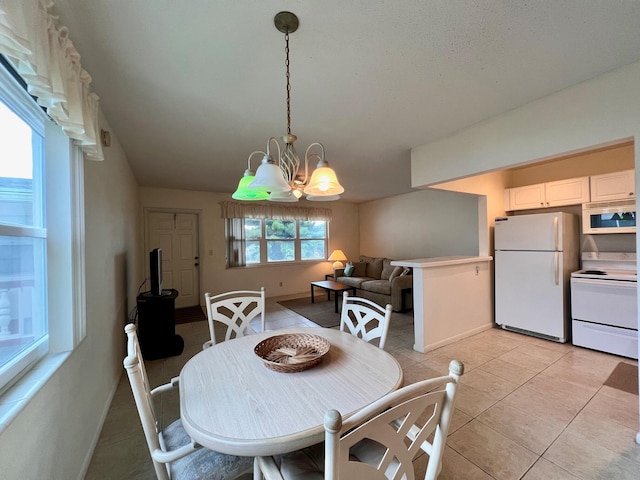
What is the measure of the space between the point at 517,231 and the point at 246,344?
368cm

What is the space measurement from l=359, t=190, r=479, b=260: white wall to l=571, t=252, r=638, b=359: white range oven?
5.32 feet

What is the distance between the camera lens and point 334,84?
1.83m

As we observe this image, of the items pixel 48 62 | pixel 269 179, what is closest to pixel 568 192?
pixel 269 179

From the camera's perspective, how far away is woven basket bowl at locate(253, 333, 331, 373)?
3.98 ft

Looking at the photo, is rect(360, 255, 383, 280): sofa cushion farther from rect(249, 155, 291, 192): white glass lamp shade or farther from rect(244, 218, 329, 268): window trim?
rect(249, 155, 291, 192): white glass lamp shade

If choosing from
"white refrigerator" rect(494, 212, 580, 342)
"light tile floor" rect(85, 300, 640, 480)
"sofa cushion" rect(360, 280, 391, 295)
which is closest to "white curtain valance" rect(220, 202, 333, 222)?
"sofa cushion" rect(360, 280, 391, 295)

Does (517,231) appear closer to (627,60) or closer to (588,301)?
(588,301)

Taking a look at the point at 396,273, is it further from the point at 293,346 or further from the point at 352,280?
the point at 293,346

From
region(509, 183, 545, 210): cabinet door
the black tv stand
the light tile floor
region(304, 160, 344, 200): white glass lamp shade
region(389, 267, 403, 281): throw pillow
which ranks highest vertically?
region(509, 183, 545, 210): cabinet door

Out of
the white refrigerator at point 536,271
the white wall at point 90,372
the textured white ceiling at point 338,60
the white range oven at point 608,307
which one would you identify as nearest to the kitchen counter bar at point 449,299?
the white refrigerator at point 536,271

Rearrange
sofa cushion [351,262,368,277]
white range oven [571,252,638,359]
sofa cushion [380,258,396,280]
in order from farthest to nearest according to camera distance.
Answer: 1. sofa cushion [351,262,368,277]
2. sofa cushion [380,258,396,280]
3. white range oven [571,252,638,359]

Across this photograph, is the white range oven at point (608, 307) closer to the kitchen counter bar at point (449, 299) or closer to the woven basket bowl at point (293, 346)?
the kitchen counter bar at point (449, 299)

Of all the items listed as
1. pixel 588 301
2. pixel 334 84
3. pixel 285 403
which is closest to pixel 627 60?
pixel 334 84

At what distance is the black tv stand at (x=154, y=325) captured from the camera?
9.48ft
